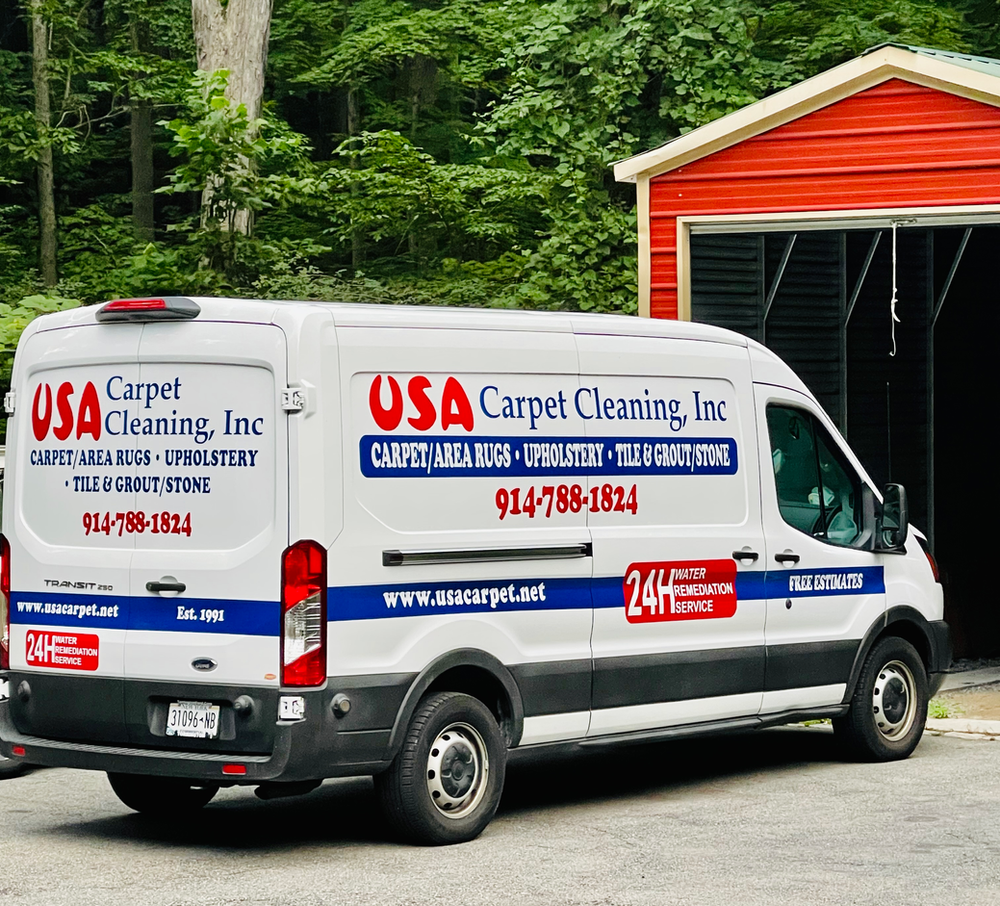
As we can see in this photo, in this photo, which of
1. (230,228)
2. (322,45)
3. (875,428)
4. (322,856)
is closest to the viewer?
(322,856)

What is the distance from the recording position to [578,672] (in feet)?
26.5

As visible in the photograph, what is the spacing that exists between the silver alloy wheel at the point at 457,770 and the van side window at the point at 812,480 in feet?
7.93

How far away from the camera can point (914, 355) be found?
17.8 m

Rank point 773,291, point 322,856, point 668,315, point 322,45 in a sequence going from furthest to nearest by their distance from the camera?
1. point 322,45
2. point 773,291
3. point 668,315
4. point 322,856

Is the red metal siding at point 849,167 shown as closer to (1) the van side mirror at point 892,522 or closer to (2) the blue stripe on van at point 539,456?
(1) the van side mirror at point 892,522

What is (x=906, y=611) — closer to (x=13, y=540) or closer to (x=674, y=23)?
(x=13, y=540)

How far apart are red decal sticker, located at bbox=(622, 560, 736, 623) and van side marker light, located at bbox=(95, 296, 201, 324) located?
2414 millimetres

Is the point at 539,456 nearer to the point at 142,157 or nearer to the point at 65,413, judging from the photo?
the point at 65,413

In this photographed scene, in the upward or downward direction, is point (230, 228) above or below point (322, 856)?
above

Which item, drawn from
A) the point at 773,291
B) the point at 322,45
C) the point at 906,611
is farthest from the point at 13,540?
the point at 322,45

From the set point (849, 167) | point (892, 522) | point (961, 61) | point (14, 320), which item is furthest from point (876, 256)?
point (14, 320)

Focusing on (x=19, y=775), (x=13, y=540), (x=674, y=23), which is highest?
(x=674, y=23)

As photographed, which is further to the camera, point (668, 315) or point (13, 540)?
point (668, 315)

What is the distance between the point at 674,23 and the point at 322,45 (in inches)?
509
